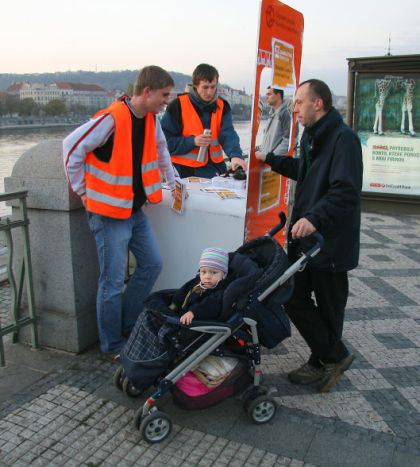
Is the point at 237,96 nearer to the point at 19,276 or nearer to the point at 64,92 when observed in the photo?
the point at 19,276

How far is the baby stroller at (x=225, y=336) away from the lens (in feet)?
8.60

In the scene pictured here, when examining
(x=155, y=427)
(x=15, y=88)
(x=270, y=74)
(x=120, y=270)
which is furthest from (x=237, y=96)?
(x=15, y=88)

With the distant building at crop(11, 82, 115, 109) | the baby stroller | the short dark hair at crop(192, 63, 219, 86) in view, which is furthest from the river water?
the distant building at crop(11, 82, 115, 109)

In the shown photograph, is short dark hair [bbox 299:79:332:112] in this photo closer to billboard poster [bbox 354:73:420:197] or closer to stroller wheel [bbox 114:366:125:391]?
stroller wheel [bbox 114:366:125:391]

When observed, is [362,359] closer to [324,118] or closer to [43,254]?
[324,118]

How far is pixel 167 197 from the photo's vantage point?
12.4 ft

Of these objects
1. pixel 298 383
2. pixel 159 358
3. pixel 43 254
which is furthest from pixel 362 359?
pixel 43 254

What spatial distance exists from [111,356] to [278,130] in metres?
2.44

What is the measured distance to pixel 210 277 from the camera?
280 cm

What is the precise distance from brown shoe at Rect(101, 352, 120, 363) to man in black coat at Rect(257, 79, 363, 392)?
1.20 m

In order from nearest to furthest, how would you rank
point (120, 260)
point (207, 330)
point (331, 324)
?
point (207, 330)
point (331, 324)
point (120, 260)

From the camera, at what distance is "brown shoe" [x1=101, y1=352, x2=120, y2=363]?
11.4ft

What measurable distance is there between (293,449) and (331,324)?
81 cm

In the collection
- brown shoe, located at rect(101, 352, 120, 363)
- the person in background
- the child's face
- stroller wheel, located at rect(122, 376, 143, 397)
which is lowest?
brown shoe, located at rect(101, 352, 120, 363)
